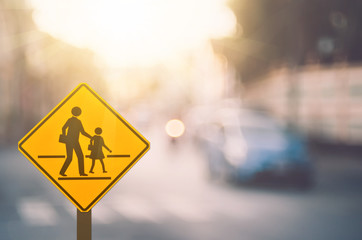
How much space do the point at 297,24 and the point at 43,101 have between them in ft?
80.2

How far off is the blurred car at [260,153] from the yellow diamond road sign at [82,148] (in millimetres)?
8317

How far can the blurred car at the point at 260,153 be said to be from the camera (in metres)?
11.6

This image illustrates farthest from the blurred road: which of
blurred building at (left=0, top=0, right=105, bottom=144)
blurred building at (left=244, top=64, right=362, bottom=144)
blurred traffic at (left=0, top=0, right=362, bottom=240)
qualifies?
blurred building at (left=0, top=0, right=105, bottom=144)

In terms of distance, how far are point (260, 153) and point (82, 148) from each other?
8470 mm

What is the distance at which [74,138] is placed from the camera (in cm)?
348

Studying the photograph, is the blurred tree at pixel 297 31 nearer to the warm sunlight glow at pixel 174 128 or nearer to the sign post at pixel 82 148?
the warm sunlight glow at pixel 174 128

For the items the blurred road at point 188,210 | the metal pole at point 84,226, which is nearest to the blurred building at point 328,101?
the blurred road at point 188,210

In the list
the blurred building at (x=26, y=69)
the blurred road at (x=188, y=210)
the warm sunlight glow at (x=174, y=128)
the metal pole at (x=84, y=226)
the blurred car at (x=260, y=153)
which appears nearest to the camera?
the metal pole at (x=84, y=226)

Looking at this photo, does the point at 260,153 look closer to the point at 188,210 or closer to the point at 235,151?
the point at 235,151

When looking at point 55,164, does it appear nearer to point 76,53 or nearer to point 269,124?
point 269,124

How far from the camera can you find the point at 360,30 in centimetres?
2006

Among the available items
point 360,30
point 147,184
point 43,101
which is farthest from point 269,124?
point 43,101

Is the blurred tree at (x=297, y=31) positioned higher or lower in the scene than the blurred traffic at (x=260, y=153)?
higher

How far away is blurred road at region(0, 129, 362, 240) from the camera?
24.0 ft
